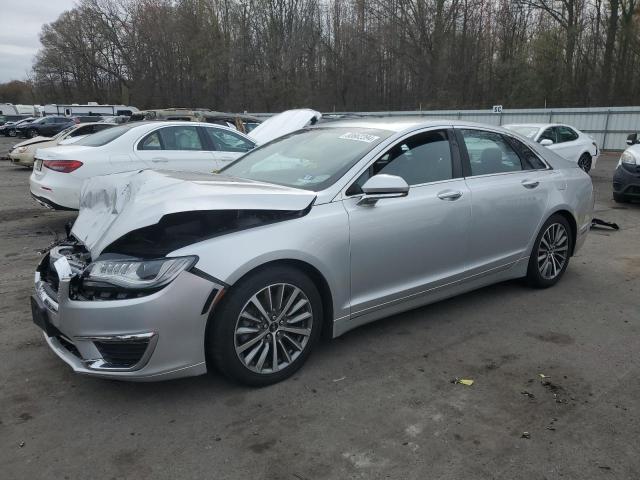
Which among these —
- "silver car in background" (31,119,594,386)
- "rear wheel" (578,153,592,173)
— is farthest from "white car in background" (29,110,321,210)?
"rear wheel" (578,153,592,173)

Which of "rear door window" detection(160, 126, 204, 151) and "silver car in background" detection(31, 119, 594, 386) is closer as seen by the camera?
"silver car in background" detection(31, 119, 594, 386)

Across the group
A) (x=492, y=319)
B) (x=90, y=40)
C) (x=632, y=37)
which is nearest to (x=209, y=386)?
(x=492, y=319)

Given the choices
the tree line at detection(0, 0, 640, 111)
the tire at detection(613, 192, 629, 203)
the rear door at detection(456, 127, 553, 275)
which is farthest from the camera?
the tree line at detection(0, 0, 640, 111)

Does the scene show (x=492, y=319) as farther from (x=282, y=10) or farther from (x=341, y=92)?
(x=282, y=10)

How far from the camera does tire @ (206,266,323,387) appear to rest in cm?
296

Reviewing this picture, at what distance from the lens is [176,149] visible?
7930 mm

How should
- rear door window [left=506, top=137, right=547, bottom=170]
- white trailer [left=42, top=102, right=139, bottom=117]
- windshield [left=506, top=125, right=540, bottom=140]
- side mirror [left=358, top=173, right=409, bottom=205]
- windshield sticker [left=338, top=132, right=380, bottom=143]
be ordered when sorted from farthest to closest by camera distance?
white trailer [left=42, top=102, right=139, bottom=117]
windshield [left=506, top=125, right=540, bottom=140]
rear door window [left=506, top=137, right=547, bottom=170]
windshield sticker [left=338, top=132, right=380, bottom=143]
side mirror [left=358, top=173, right=409, bottom=205]

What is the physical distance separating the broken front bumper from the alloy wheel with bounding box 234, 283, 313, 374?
0.84ft

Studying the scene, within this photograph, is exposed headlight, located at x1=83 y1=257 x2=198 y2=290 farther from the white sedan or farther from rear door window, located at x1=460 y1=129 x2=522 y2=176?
the white sedan

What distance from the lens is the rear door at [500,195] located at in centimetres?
427

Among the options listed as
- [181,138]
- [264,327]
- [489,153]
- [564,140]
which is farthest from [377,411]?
[564,140]

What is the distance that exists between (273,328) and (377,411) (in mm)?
770

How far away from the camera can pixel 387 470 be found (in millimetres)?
2482

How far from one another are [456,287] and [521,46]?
122ft
